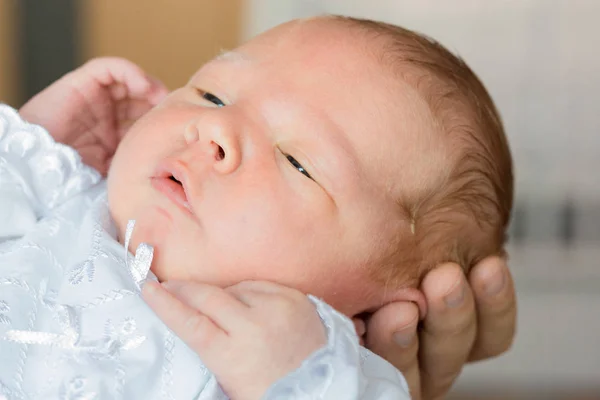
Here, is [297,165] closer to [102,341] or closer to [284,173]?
[284,173]

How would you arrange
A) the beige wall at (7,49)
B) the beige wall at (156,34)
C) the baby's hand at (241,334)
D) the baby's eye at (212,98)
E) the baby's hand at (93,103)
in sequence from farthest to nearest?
the beige wall at (156,34), the beige wall at (7,49), the baby's hand at (93,103), the baby's eye at (212,98), the baby's hand at (241,334)

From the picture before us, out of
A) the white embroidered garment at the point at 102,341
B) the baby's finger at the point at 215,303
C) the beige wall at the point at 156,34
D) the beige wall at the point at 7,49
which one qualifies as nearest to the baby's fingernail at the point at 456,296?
the white embroidered garment at the point at 102,341

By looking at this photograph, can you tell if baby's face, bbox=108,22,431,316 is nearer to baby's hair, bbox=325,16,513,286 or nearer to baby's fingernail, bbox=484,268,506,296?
baby's hair, bbox=325,16,513,286

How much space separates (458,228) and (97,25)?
4.59ft

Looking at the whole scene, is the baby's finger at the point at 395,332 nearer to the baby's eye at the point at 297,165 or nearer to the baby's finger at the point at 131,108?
the baby's eye at the point at 297,165

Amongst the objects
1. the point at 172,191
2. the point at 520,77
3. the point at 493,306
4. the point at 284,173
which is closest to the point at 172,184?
the point at 172,191

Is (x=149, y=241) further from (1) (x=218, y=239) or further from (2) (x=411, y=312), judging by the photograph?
(2) (x=411, y=312)

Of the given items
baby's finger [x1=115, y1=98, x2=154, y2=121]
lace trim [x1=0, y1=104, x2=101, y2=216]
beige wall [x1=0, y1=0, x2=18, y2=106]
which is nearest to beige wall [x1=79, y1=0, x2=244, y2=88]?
beige wall [x1=0, y1=0, x2=18, y2=106]

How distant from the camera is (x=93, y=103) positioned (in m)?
1.23

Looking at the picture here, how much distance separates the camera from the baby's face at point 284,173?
0.89m

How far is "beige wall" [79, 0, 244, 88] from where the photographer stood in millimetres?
2154

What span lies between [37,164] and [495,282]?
23.7 inches

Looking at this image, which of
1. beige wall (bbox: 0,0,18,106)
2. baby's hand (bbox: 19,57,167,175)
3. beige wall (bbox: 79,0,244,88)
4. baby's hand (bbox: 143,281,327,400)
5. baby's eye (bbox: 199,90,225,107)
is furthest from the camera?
beige wall (bbox: 79,0,244,88)

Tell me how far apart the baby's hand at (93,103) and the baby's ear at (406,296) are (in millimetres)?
451
